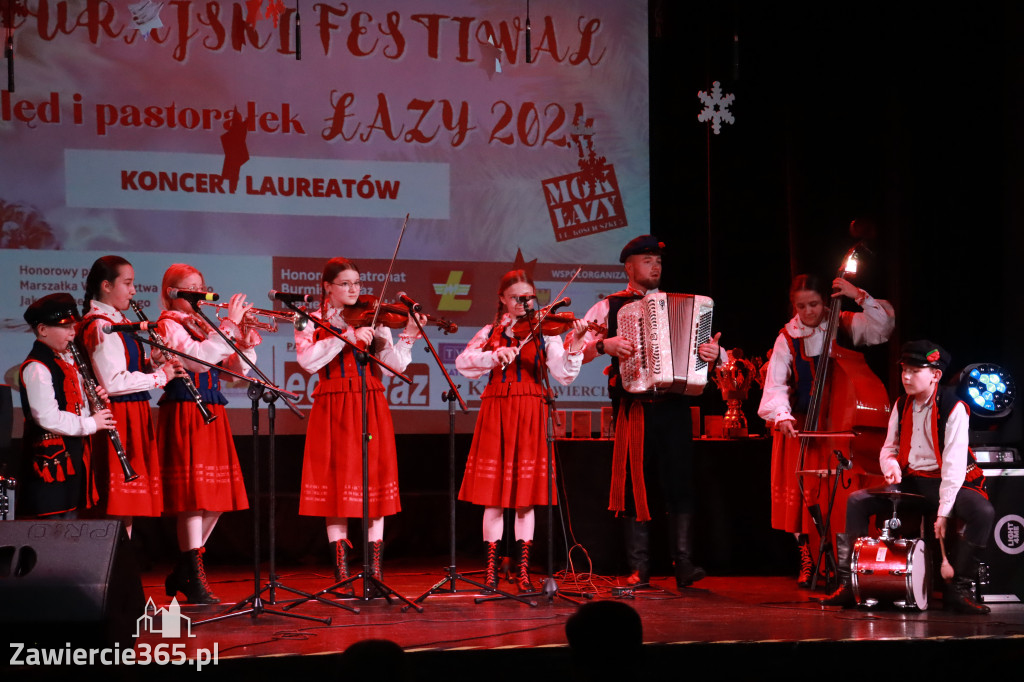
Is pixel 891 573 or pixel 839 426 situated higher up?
pixel 839 426

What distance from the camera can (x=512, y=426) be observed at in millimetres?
5387

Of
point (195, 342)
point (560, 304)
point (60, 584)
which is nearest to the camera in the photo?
point (60, 584)

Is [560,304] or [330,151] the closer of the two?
[560,304]

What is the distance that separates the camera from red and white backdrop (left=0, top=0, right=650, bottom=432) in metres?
6.38

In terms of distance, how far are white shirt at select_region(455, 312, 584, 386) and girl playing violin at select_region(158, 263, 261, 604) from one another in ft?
3.73

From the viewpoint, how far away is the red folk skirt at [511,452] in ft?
17.5

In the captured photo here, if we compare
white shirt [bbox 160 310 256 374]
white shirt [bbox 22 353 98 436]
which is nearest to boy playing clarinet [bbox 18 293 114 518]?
white shirt [bbox 22 353 98 436]

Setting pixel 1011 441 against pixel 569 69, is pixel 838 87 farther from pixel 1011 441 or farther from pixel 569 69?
pixel 1011 441

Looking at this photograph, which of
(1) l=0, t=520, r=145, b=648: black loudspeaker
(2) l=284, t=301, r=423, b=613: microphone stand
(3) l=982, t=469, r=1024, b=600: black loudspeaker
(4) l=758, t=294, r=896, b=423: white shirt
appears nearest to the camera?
(1) l=0, t=520, r=145, b=648: black loudspeaker

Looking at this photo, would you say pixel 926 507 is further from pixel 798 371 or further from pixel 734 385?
pixel 734 385

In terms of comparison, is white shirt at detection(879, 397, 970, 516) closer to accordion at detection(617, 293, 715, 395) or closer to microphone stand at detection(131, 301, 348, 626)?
accordion at detection(617, 293, 715, 395)

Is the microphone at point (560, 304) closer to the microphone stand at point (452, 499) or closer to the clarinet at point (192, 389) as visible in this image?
the microphone stand at point (452, 499)

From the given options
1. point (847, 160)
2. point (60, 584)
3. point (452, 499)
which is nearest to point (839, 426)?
point (847, 160)

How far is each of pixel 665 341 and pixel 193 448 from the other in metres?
2.47
